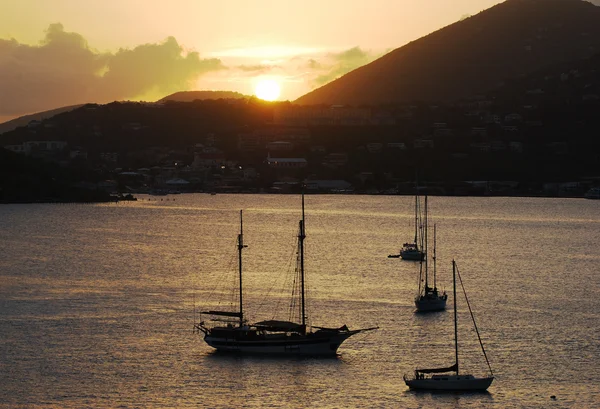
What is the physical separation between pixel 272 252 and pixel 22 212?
195ft

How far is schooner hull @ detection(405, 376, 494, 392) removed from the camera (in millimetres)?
38062

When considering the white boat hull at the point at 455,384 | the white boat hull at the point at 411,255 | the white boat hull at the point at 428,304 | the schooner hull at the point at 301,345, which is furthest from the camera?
the white boat hull at the point at 411,255

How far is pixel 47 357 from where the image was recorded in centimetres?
4212

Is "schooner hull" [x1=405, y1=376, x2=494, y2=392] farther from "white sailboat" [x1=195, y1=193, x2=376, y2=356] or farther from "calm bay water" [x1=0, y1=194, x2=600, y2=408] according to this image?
"white sailboat" [x1=195, y1=193, x2=376, y2=356]

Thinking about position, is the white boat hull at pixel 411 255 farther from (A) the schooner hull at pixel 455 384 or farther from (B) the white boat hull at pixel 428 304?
(A) the schooner hull at pixel 455 384

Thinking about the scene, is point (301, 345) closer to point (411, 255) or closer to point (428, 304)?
point (428, 304)

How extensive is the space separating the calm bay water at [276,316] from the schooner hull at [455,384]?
46 centimetres

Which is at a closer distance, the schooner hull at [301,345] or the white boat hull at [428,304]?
the schooner hull at [301,345]

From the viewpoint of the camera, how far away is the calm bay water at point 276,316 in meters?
37.9

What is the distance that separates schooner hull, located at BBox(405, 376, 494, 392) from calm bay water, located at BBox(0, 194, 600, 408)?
1.52 ft

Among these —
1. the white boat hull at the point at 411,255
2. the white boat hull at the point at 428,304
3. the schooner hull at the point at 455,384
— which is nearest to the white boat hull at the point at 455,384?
the schooner hull at the point at 455,384

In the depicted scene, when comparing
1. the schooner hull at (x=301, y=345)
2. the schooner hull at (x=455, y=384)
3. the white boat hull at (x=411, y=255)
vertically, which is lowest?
the schooner hull at (x=455, y=384)

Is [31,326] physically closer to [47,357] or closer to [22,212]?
[47,357]

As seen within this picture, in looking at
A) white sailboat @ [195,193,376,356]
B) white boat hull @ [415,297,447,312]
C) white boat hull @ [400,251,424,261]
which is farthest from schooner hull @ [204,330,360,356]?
white boat hull @ [400,251,424,261]
